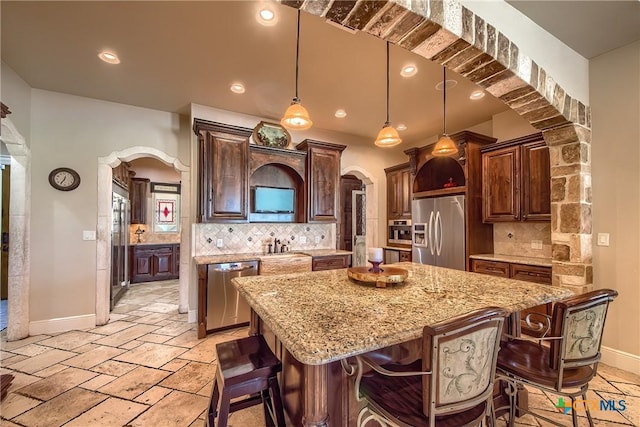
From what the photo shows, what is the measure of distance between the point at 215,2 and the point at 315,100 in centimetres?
182

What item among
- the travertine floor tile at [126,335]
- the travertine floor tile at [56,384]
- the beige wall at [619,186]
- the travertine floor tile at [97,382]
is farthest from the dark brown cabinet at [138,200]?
the beige wall at [619,186]

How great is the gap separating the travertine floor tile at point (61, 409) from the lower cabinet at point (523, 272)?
13.5ft

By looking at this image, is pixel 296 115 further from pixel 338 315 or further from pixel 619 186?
pixel 619 186

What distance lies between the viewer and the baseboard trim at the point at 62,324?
3.37 meters

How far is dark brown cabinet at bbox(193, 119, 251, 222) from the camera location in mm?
3543

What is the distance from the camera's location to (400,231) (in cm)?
539

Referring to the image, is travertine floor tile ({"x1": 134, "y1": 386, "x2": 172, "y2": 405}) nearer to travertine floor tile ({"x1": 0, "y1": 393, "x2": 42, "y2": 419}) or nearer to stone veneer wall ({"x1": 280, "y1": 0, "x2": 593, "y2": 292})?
travertine floor tile ({"x1": 0, "y1": 393, "x2": 42, "y2": 419})

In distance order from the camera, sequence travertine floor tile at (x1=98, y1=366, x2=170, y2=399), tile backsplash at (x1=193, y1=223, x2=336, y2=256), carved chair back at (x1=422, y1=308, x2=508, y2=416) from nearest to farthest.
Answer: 1. carved chair back at (x1=422, y1=308, x2=508, y2=416)
2. travertine floor tile at (x1=98, y1=366, x2=170, y2=399)
3. tile backsplash at (x1=193, y1=223, x2=336, y2=256)

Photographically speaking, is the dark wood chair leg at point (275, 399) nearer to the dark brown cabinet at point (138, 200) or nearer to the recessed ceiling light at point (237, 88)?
the recessed ceiling light at point (237, 88)

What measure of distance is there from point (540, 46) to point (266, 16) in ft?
7.74

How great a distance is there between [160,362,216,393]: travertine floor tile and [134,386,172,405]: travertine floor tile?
0.19 ft

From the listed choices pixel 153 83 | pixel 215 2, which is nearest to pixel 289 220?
pixel 153 83

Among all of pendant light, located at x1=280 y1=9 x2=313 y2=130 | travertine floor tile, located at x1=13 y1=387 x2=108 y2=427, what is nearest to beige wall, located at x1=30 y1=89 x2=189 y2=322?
travertine floor tile, located at x1=13 y1=387 x2=108 y2=427

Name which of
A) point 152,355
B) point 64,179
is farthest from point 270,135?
point 152,355
